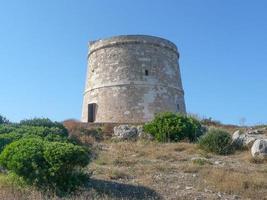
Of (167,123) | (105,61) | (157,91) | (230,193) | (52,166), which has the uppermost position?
(105,61)

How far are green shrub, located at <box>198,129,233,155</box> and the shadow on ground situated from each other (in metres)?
5.30

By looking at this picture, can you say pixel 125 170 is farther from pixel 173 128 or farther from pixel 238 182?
pixel 173 128

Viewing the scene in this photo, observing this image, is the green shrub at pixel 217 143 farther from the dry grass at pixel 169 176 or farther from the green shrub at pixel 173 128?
the green shrub at pixel 173 128

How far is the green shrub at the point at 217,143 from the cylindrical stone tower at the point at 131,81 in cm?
769

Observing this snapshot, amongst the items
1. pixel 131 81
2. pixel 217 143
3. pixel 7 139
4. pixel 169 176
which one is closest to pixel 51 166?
pixel 169 176

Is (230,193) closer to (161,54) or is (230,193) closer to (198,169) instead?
(198,169)

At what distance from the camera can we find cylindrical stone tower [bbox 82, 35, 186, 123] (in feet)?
72.3

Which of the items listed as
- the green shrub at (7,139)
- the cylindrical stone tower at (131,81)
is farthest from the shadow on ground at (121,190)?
the cylindrical stone tower at (131,81)

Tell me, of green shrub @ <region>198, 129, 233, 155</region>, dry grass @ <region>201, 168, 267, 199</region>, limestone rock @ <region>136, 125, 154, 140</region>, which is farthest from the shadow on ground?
limestone rock @ <region>136, 125, 154, 140</region>

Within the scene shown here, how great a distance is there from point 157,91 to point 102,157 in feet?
34.2

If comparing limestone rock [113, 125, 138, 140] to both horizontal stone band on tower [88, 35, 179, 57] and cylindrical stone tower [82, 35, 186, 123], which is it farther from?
horizontal stone band on tower [88, 35, 179, 57]

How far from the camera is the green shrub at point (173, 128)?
53.5ft

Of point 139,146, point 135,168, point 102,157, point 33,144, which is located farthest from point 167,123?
point 33,144

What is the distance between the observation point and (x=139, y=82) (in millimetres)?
22297
